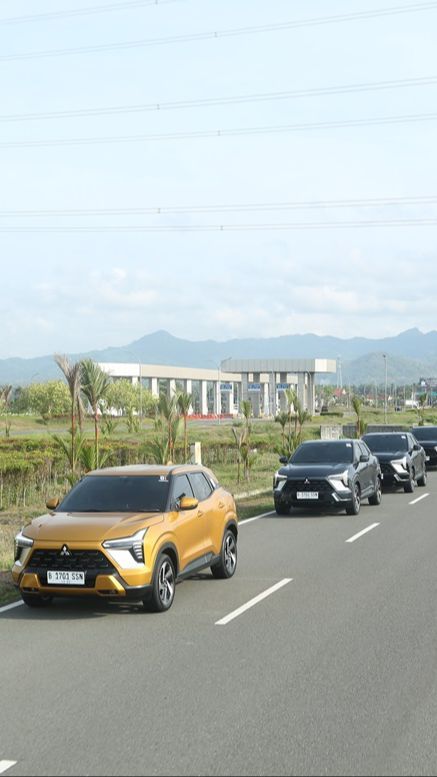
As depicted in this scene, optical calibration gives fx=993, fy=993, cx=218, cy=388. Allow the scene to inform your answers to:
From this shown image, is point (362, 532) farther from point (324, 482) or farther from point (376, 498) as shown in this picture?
point (376, 498)

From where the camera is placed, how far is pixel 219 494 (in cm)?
1287

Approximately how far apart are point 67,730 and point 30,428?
73485 millimetres

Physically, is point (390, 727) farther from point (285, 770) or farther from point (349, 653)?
point (349, 653)

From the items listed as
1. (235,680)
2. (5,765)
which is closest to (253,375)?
(235,680)

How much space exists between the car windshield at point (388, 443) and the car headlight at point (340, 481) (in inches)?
307

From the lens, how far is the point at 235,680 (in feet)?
24.6

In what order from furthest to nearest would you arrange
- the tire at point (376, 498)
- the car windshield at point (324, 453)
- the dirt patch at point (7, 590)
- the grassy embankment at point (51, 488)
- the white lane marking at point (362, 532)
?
the tire at point (376, 498)
the car windshield at point (324, 453)
the white lane marking at point (362, 532)
the grassy embankment at point (51, 488)
the dirt patch at point (7, 590)

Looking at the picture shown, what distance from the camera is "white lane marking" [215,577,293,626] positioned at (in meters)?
9.89

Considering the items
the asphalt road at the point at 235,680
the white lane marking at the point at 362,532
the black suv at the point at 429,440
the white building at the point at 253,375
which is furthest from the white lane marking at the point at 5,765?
the white building at the point at 253,375

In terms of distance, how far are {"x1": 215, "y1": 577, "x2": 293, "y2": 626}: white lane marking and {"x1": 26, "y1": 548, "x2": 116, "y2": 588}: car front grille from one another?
1215 mm

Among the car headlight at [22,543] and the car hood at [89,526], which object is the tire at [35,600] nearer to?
the car headlight at [22,543]

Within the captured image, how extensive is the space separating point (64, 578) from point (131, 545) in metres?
0.75

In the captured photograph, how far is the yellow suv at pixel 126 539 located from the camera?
10000 mm

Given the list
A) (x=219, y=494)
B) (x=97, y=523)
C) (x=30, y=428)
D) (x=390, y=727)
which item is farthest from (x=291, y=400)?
(x=30, y=428)
